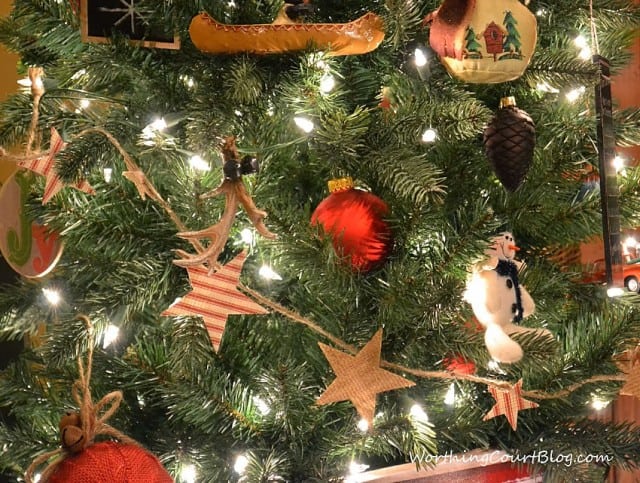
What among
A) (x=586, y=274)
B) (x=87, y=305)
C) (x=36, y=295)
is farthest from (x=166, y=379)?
(x=586, y=274)

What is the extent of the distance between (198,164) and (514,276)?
333 mm

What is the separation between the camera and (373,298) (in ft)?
2.32

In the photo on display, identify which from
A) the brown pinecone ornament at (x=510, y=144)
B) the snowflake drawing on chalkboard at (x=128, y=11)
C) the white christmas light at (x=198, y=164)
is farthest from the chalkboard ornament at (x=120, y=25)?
the brown pinecone ornament at (x=510, y=144)

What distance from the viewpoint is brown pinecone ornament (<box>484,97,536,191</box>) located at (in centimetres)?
70

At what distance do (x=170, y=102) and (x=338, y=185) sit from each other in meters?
0.19

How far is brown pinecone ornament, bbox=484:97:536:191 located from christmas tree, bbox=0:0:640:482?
0.13ft

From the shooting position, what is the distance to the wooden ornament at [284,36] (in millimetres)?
662

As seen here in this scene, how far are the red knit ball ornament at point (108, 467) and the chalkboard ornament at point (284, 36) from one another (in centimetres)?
38

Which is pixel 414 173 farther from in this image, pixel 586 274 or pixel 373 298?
pixel 586 274

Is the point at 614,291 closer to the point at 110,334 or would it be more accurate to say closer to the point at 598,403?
the point at 598,403

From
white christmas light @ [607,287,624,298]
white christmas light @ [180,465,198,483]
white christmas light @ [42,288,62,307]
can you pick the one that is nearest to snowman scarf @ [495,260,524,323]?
white christmas light @ [607,287,624,298]

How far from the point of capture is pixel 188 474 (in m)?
0.69

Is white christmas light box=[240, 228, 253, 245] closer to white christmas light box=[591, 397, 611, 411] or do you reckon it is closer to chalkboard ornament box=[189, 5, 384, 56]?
chalkboard ornament box=[189, 5, 384, 56]

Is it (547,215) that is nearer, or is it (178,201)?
(178,201)
